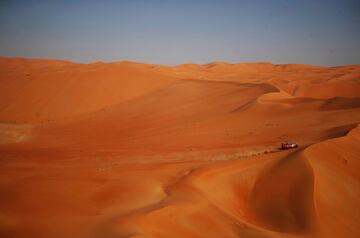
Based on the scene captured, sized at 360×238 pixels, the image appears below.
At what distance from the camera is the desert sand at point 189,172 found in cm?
632

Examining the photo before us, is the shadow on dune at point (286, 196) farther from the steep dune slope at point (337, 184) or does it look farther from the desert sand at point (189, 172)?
the steep dune slope at point (337, 184)

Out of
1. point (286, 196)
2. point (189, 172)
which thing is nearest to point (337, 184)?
point (286, 196)

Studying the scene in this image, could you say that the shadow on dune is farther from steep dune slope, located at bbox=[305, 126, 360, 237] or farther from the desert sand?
steep dune slope, located at bbox=[305, 126, 360, 237]

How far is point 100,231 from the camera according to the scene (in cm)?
561

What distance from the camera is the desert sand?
6324 millimetres

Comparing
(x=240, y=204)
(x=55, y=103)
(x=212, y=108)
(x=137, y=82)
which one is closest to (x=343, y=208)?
(x=240, y=204)

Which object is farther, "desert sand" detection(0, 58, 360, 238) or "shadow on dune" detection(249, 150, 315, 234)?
"shadow on dune" detection(249, 150, 315, 234)

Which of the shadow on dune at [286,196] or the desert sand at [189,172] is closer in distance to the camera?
the desert sand at [189,172]

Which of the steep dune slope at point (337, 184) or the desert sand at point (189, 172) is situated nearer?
the desert sand at point (189, 172)

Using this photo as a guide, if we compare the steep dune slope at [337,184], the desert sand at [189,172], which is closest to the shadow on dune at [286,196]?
the desert sand at [189,172]

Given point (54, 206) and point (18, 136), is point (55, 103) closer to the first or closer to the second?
point (18, 136)

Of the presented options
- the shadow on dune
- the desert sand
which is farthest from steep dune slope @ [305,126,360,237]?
the shadow on dune

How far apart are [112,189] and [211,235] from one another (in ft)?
10.3

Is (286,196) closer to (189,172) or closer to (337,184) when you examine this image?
(337,184)
